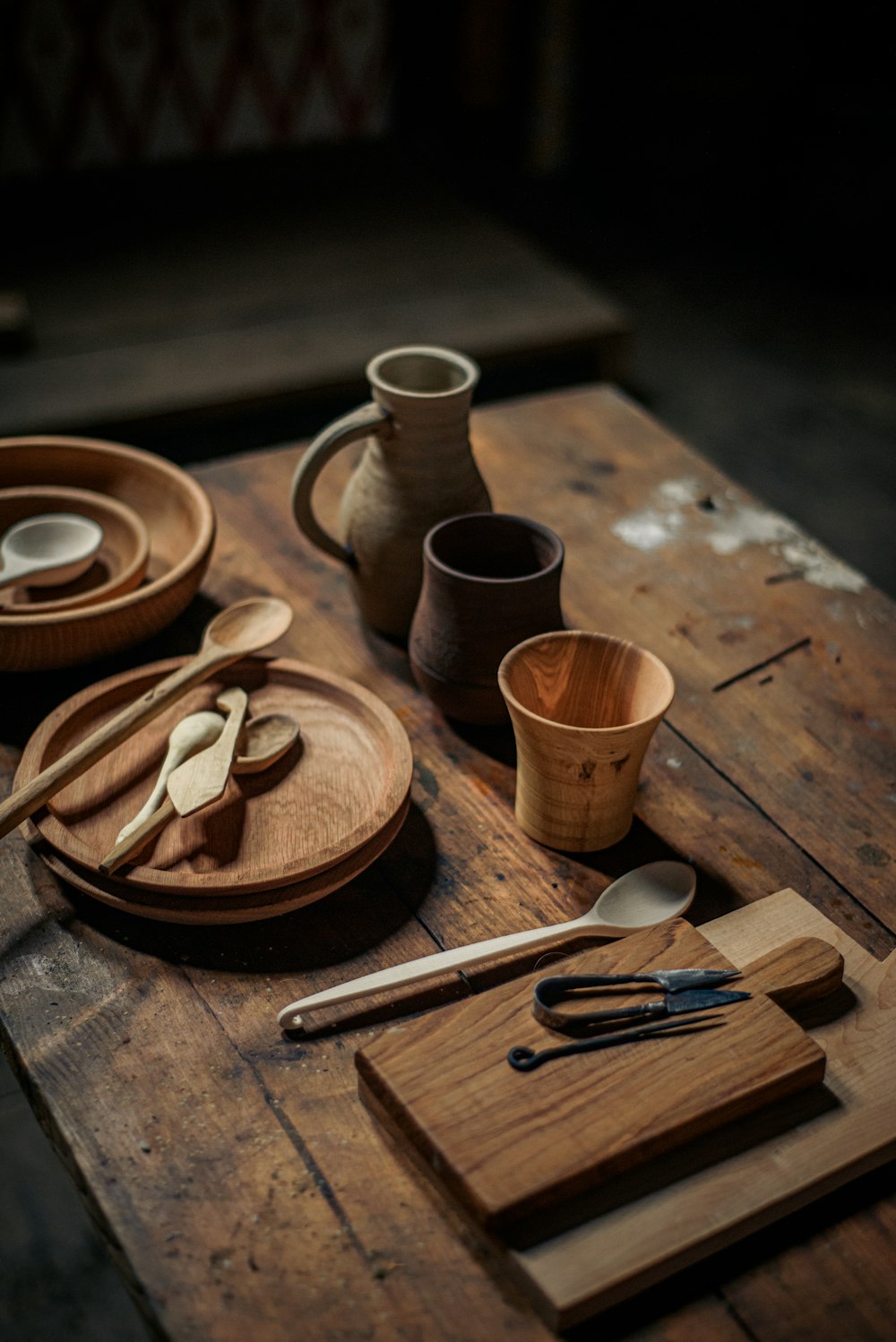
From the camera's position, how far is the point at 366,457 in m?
1.16

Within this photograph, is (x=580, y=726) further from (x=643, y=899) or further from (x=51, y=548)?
(x=51, y=548)

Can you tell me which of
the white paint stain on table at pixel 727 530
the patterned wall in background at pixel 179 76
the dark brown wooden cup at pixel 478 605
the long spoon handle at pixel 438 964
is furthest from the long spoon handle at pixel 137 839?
the patterned wall in background at pixel 179 76

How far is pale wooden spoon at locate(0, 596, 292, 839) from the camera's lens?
3.01 feet

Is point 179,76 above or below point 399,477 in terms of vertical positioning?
below

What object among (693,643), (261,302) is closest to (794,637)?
(693,643)

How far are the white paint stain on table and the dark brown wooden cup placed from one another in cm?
32

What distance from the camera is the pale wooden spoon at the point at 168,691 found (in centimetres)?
92

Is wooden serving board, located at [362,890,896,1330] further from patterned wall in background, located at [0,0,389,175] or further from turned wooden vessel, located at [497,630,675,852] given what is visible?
patterned wall in background, located at [0,0,389,175]

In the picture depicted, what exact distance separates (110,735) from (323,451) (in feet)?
1.07

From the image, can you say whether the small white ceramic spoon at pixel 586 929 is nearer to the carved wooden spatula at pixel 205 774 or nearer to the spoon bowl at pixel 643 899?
the spoon bowl at pixel 643 899

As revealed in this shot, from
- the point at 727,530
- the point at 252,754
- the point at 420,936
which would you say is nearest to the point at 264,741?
the point at 252,754

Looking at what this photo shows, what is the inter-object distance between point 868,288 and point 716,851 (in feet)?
10.7

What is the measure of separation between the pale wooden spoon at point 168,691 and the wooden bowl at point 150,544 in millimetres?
69

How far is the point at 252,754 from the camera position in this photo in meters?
1.00
